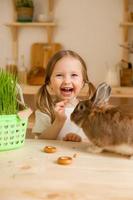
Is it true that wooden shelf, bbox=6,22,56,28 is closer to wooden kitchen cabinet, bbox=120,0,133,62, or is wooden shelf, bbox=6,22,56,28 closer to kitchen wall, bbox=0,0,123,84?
kitchen wall, bbox=0,0,123,84

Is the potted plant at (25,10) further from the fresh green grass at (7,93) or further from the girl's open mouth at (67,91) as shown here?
the fresh green grass at (7,93)

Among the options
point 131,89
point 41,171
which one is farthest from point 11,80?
point 131,89

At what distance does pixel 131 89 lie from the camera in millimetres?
3326

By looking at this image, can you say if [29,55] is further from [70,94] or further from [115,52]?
[70,94]

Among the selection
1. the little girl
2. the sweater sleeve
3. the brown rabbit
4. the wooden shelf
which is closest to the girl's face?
the little girl

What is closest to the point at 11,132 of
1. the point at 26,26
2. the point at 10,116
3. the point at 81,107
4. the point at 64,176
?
the point at 10,116

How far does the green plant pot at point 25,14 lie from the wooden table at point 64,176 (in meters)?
2.55

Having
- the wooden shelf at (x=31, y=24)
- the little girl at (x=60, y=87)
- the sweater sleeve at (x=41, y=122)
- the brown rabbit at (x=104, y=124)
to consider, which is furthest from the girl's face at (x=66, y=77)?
the wooden shelf at (x=31, y=24)

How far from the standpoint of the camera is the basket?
1266 millimetres

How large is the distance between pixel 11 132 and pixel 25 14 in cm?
254

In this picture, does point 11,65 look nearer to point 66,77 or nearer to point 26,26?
point 26,26

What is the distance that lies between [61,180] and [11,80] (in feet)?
1.41

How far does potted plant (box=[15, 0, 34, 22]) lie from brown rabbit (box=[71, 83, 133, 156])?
251cm

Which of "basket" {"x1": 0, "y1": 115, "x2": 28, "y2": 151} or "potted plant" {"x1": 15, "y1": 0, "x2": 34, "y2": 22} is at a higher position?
"potted plant" {"x1": 15, "y1": 0, "x2": 34, "y2": 22}
